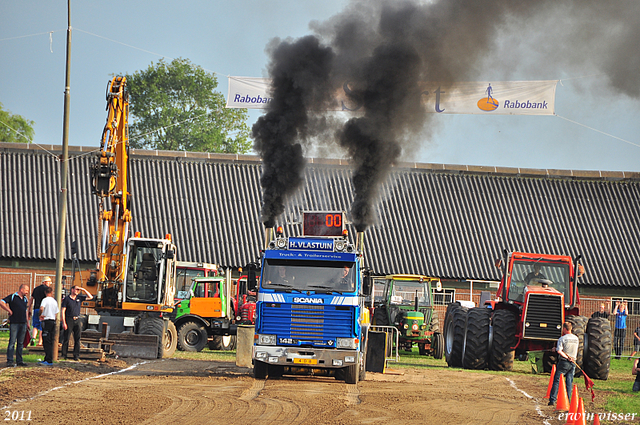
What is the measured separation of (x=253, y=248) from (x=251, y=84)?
776cm

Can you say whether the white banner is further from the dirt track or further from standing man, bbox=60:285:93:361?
the dirt track

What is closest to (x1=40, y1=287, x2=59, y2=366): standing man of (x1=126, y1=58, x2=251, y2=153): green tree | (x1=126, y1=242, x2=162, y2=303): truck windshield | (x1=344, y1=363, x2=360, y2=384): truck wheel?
(x1=126, y1=242, x2=162, y2=303): truck windshield

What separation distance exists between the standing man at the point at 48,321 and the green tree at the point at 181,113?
4207 cm

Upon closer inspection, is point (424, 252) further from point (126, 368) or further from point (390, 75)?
point (126, 368)

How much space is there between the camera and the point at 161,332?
20109 millimetres

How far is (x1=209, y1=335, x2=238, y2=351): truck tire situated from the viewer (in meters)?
25.3

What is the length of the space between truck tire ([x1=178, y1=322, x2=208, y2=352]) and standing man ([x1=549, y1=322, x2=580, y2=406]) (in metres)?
12.8

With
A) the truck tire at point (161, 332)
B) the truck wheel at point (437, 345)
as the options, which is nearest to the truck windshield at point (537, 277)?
the truck wheel at point (437, 345)

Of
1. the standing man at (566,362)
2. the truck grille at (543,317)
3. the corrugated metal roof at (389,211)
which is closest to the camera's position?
the standing man at (566,362)

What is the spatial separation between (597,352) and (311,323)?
766cm

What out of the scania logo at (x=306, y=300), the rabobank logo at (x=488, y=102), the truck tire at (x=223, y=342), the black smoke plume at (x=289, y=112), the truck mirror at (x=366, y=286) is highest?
the rabobank logo at (x=488, y=102)

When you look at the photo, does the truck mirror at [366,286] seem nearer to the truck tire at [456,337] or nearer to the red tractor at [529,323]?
the red tractor at [529,323]

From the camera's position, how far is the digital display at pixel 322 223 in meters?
17.6

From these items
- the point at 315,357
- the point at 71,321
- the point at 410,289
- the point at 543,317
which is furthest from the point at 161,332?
the point at 543,317
